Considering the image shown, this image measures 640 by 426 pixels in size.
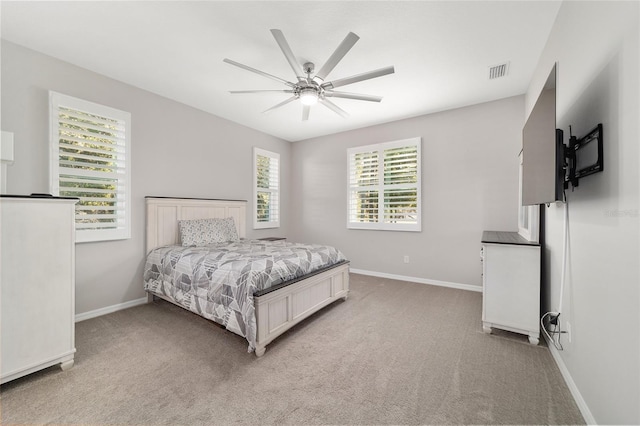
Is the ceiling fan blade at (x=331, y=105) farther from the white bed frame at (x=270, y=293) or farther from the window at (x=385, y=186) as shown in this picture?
the white bed frame at (x=270, y=293)

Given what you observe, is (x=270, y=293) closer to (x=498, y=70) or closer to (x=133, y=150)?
(x=133, y=150)

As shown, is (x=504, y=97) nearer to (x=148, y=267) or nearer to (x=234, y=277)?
(x=234, y=277)

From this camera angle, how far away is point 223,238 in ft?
12.5

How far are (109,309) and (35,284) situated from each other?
151cm

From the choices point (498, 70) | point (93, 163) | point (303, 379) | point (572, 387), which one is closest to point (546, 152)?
point (572, 387)

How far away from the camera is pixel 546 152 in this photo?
5.22 ft

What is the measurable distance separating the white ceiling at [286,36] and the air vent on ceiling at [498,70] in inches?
2.3

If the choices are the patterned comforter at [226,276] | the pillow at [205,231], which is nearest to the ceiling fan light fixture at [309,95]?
the patterned comforter at [226,276]

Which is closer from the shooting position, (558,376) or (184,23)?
(558,376)

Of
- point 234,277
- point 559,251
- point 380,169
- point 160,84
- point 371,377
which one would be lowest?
point 371,377

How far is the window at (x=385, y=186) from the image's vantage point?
4.34 metres

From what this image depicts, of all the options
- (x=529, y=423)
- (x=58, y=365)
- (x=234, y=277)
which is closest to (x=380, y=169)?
(x=234, y=277)

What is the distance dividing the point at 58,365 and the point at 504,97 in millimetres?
5632

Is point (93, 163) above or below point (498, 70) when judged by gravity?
below
